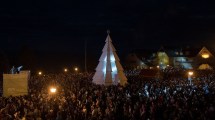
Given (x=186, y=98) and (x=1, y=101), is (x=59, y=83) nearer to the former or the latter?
(x=1, y=101)

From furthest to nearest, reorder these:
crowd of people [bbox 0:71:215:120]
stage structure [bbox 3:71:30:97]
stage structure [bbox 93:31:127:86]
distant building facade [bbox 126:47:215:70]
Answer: distant building facade [bbox 126:47:215:70]
stage structure [bbox 93:31:127:86]
stage structure [bbox 3:71:30:97]
crowd of people [bbox 0:71:215:120]

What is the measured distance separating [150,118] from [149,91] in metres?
9.64

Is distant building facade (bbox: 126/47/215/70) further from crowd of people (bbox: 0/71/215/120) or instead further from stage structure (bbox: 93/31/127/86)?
crowd of people (bbox: 0/71/215/120)

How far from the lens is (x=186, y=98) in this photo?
22.1 metres

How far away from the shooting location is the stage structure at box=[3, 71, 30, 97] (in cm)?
A: 2478

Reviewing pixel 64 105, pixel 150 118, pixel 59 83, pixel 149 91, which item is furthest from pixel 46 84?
pixel 150 118

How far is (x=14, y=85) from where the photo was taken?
82.2 feet

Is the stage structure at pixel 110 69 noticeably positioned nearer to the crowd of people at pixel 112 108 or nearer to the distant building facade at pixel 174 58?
the crowd of people at pixel 112 108

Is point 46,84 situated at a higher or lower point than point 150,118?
higher

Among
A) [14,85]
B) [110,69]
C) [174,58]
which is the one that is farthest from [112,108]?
[174,58]

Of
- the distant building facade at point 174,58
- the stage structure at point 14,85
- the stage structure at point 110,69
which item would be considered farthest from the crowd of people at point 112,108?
the distant building facade at point 174,58

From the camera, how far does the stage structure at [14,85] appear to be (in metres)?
24.8

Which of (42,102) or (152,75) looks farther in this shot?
(152,75)

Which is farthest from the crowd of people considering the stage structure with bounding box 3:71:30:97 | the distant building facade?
the distant building facade
